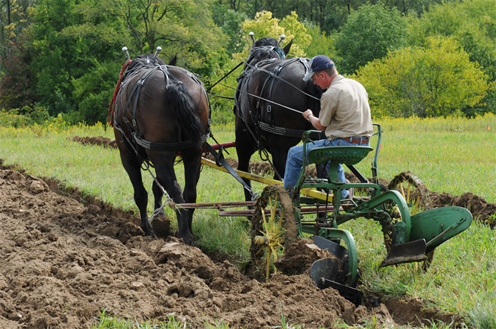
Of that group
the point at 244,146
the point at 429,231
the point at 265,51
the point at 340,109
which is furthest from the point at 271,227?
the point at 265,51

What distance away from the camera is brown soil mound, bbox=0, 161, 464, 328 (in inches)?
166

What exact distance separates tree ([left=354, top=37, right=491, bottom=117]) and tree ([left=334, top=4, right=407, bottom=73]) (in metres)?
11.8

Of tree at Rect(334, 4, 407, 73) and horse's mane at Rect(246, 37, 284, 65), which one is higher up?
horse's mane at Rect(246, 37, 284, 65)

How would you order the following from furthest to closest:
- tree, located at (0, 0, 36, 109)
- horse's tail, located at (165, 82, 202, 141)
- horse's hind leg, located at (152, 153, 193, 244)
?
tree, located at (0, 0, 36, 109) → horse's hind leg, located at (152, 153, 193, 244) → horse's tail, located at (165, 82, 202, 141)

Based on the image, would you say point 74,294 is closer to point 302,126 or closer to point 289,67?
point 302,126

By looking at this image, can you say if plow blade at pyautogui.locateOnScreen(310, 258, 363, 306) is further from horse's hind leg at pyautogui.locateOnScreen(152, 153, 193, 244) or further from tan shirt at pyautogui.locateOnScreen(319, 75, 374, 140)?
horse's hind leg at pyautogui.locateOnScreen(152, 153, 193, 244)

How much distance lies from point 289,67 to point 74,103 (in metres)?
31.1

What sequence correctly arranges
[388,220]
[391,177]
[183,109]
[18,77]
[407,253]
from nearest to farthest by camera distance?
1. [407,253]
2. [388,220]
3. [183,109]
4. [391,177]
5. [18,77]

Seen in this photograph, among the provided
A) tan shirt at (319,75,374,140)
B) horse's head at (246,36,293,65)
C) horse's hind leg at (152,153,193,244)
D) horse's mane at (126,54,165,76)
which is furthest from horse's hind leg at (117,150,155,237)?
tan shirt at (319,75,374,140)

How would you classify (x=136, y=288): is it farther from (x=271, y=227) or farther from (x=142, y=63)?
(x=142, y=63)

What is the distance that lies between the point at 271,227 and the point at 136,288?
53.6 inches

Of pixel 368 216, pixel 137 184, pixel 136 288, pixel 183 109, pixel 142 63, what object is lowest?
pixel 137 184

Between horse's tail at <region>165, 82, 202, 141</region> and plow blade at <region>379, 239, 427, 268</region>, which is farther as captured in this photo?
horse's tail at <region>165, 82, 202, 141</region>

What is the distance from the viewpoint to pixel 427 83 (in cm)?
3612
